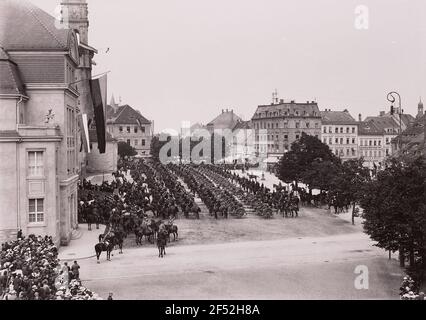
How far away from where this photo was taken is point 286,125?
119750 millimetres

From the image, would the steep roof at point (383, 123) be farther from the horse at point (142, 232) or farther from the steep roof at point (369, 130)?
the horse at point (142, 232)

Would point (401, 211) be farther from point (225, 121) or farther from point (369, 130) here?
point (225, 121)

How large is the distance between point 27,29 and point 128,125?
7282 centimetres

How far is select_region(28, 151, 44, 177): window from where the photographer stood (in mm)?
32281

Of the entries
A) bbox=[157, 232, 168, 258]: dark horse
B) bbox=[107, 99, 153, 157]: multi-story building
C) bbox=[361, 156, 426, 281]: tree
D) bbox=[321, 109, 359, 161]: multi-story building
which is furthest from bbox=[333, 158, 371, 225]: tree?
bbox=[321, 109, 359, 161]: multi-story building

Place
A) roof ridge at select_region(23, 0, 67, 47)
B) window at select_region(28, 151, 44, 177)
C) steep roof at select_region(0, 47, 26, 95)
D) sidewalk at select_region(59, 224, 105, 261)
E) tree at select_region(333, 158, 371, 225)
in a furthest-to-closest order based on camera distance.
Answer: tree at select_region(333, 158, 371, 225) → roof ridge at select_region(23, 0, 67, 47) → window at select_region(28, 151, 44, 177) → sidewalk at select_region(59, 224, 105, 261) → steep roof at select_region(0, 47, 26, 95)

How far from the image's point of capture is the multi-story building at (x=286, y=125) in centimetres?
11938

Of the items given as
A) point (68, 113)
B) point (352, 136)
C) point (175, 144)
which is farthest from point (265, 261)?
point (352, 136)

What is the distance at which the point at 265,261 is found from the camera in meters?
30.3

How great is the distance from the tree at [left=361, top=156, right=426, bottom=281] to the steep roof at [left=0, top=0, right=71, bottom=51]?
1911 centimetres

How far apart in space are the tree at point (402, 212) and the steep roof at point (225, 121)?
13299 cm

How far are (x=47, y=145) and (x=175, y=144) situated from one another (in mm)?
86982

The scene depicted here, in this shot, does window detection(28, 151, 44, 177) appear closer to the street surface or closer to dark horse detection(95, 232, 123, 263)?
dark horse detection(95, 232, 123, 263)
